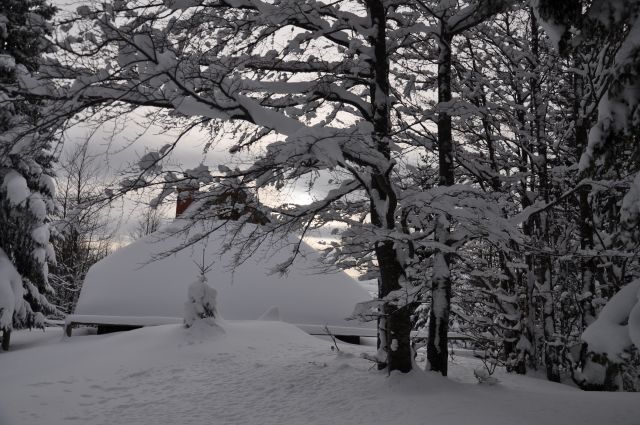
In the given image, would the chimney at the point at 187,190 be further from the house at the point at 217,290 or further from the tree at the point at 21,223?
the tree at the point at 21,223

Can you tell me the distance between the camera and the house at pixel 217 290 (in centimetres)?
1505

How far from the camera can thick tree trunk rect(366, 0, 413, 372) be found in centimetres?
653

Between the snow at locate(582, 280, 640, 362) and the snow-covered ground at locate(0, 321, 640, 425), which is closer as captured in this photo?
the snow at locate(582, 280, 640, 362)

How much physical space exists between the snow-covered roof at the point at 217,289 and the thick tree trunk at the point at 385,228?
810 cm

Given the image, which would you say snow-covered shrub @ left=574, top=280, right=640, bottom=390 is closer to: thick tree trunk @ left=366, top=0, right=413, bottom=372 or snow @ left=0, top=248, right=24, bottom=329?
thick tree trunk @ left=366, top=0, right=413, bottom=372

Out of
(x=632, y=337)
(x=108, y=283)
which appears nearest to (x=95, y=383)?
(x=632, y=337)

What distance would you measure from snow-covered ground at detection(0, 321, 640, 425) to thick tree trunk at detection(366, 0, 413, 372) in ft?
1.25

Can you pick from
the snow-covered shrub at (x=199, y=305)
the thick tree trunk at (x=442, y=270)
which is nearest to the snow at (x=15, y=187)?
the snow-covered shrub at (x=199, y=305)

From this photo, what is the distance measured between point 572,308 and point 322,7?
28.7ft

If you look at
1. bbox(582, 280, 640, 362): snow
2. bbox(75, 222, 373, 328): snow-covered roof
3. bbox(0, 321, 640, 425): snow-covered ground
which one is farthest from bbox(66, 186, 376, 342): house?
bbox(582, 280, 640, 362): snow

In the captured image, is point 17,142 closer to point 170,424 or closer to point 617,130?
point 170,424

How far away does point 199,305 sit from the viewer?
11.3 meters

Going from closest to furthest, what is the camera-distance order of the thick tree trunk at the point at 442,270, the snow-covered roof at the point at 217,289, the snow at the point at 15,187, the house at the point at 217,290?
1. the thick tree trunk at the point at 442,270
2. the snow at the point at 15,187
3. the house at the point at 217,290
4. the snow-covered roof at the point at 217,289

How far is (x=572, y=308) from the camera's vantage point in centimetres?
1103
